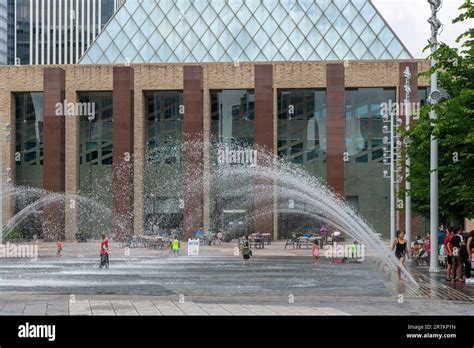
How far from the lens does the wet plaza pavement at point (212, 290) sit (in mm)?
14828

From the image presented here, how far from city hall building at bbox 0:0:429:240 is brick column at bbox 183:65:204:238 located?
0.09 metres

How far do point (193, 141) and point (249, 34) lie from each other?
13.3m

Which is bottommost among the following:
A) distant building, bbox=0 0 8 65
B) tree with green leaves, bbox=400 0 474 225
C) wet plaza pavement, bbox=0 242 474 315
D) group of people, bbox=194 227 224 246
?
group of people, bbox=194 227 224 246

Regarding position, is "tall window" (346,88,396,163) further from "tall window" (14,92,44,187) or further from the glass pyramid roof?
"tall window" (14,92,44,187)

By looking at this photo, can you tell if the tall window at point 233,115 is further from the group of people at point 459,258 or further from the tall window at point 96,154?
the group of people at point 459,258

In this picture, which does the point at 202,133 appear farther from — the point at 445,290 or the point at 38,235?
the point at 445,290

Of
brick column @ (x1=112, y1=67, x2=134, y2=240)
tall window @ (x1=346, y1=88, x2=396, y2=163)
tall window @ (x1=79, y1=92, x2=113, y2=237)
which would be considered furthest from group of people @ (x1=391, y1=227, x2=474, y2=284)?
tall window @ (x1=79, y1=92, x2=113, y2=237)

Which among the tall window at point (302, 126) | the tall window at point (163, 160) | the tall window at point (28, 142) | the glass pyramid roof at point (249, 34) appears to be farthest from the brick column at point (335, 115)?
the tall window at point (28, 142)

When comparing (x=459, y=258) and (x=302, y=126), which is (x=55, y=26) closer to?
(x=302, y=126)

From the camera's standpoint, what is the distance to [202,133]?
6009 centimetres

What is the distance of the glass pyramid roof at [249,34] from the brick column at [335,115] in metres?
6.06

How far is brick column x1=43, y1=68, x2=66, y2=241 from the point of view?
197 ft

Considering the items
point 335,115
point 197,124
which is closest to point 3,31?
point 197,124
